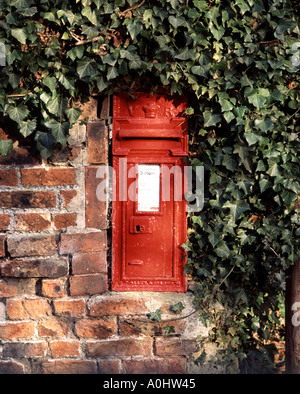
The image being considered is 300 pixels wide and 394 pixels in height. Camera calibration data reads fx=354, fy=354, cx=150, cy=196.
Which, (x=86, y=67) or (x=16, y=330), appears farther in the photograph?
(x=16, y=330)

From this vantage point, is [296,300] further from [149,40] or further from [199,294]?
[149,40]

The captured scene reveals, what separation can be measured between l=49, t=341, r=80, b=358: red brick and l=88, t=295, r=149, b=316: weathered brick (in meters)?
0.19

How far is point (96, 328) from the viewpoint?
186cm

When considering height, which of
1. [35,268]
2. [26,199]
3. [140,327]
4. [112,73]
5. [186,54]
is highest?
[186,54]

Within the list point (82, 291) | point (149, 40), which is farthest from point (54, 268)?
point (149, 40)

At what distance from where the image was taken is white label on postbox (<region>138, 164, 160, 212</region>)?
187cm

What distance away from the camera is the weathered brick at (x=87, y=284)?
6.04 feet

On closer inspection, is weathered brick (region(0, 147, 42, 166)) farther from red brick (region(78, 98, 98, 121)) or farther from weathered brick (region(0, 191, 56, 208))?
red brick (region(78, 98, 98, 121))

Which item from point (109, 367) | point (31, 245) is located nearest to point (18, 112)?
point (31, 245)

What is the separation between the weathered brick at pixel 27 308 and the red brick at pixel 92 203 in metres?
0.47

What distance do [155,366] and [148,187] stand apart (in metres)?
0.95

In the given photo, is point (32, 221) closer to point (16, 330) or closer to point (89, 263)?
point (89, 263)

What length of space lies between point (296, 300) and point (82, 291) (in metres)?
1.13

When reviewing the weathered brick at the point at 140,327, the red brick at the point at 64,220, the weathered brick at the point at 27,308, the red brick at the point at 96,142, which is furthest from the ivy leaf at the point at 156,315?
the red brick at the point at 96,142
